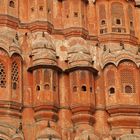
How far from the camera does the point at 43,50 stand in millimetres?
22438

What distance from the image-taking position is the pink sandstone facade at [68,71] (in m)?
21.5

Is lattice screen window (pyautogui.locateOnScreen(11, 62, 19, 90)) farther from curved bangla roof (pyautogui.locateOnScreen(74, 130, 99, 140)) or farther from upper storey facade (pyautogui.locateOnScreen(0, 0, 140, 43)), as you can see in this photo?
curved bangla roof (pyautogui.locateOnScreen(74, 130, 99, 140))

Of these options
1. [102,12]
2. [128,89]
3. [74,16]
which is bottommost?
[128,89]

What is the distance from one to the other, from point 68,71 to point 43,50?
1496 mm

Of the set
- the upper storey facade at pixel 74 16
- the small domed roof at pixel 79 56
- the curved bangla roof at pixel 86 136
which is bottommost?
the curved bangla roof at pixel 86 136

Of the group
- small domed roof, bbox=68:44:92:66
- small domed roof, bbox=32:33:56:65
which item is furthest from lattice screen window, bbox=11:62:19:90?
small domed roof, bbox=68:44:92:66

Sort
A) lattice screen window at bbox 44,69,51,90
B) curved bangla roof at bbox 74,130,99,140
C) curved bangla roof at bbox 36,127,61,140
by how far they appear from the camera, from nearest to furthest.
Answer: curved bangla roof at bbox 36,127,61,140 → curved bangla roof at bbox 74,130,99,140 → lattice screen window at bbox 44,69,51,90

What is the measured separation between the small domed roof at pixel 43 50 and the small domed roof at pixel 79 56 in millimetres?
805

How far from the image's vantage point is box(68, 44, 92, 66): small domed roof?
890 inches

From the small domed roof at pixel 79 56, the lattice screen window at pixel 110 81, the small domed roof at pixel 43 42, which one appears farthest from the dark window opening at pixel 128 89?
the small domed roof at pixel 43 42

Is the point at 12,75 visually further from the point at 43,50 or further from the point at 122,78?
the point at 122,78

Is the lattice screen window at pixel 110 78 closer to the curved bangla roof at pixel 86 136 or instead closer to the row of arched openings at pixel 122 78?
the row of arched openings at pixel 122 78

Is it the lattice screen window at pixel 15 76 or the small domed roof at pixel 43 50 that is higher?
the small domed roof at pixel 43 50

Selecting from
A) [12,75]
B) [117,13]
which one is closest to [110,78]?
[117,13]
